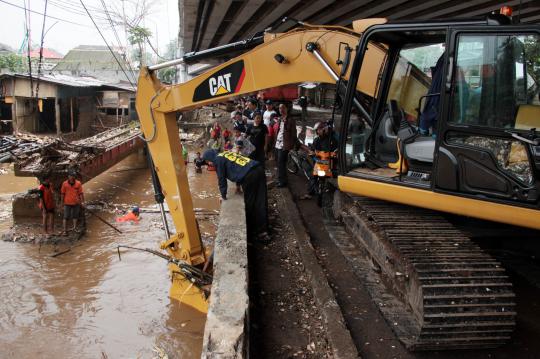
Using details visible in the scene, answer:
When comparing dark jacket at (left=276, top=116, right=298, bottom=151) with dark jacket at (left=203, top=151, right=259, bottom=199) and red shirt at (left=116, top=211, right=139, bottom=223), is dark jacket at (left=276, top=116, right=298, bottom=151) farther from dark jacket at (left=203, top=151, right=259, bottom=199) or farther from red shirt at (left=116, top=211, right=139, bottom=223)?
red shirt at (left=116, top=211, right=139, bottom=223)

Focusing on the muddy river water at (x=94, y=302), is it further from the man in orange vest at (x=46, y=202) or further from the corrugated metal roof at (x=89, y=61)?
the corrugated metal roof at (x=89, y=61)

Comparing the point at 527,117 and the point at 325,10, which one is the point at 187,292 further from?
the point at 325,10

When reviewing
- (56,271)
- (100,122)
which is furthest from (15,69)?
(56,271)

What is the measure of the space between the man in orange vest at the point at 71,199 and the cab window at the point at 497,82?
791 cm

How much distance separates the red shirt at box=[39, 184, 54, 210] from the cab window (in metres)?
8.16

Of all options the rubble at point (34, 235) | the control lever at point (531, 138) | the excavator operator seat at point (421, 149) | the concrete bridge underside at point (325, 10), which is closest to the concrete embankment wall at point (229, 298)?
the excavator operator seat at point (421, 149)

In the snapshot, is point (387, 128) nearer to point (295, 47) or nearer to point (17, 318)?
point (295, 47)

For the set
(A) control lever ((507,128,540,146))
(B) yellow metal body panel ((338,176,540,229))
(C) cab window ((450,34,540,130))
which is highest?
(C) cab window ((450,34,540,130))

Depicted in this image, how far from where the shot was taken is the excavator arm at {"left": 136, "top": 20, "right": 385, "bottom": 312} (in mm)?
4328

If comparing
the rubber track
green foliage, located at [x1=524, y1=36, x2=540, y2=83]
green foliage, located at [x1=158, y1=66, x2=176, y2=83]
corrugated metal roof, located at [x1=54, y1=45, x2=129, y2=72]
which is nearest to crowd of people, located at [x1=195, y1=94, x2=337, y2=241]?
the rubber track

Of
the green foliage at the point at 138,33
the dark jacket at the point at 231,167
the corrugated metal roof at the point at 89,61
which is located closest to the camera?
the dark jacket at the point at 231,167

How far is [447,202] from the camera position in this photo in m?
3.62

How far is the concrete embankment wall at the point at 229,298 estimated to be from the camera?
327cm

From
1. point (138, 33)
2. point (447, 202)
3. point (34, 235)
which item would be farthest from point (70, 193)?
point (138, 33)
